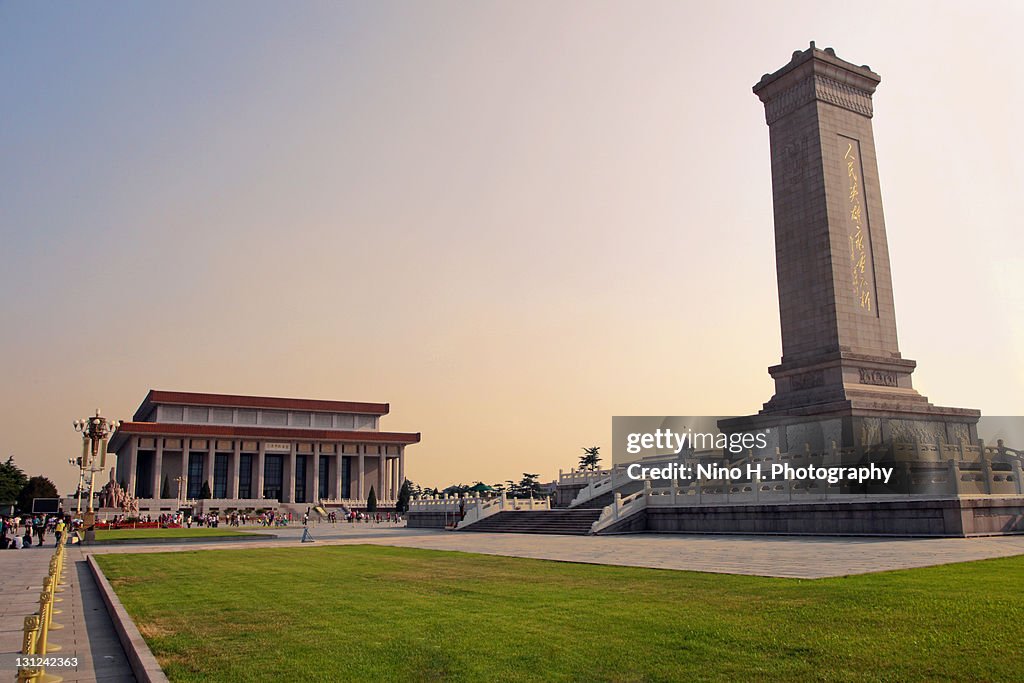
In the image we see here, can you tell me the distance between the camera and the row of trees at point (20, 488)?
7619 centimetres

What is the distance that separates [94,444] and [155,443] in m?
46.1

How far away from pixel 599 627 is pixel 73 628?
6.28 m

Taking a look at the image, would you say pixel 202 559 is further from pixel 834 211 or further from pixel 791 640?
pixel 834 211

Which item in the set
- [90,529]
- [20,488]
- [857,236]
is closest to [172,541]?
[90,529]

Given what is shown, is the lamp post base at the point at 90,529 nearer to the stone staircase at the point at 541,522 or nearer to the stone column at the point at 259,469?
the stone staircase at the point at 541,522

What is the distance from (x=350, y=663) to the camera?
5902mm

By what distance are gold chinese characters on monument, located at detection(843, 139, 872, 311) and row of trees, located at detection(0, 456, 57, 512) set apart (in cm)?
7468

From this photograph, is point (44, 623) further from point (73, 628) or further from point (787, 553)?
point (787, 553)

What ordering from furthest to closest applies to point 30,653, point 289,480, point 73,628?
1. point 289,480
2. point 73,628
3. point 30,653

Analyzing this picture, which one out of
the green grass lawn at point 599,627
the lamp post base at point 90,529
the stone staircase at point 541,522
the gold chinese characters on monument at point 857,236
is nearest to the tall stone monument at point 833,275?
the gold chinese characters on monument at point 857,236

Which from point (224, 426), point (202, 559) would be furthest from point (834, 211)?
point (224, 426)

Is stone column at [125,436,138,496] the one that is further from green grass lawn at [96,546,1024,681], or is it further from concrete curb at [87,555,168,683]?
concrete curb at [87,555,168,683]

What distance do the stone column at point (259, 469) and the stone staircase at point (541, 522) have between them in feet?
158

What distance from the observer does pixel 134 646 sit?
22.7 ft
